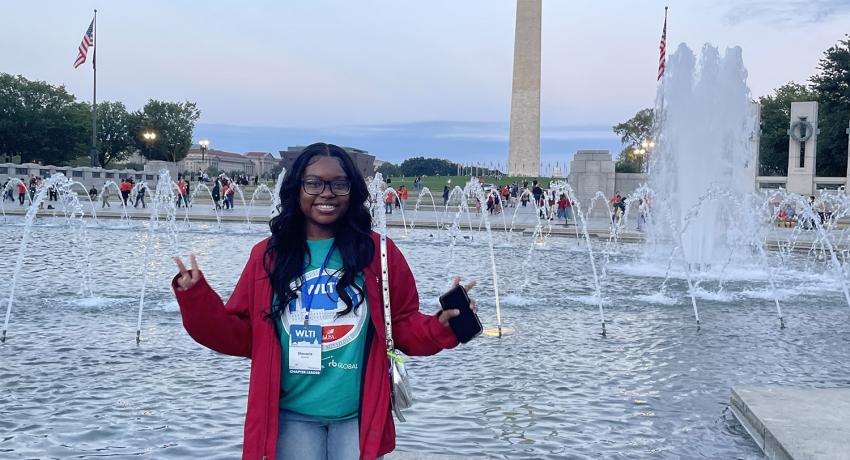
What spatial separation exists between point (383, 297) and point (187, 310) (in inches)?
23.1

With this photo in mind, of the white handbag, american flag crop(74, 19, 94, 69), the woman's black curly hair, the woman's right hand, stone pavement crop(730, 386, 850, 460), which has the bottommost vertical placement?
stone pavement crop(730, 386, 850, 460)

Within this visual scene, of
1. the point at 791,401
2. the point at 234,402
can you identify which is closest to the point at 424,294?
the point at 234,402

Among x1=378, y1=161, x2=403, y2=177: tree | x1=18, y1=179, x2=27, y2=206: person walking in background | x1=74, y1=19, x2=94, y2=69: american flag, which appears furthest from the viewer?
x1=378, y1=161, x2=403, y2=177: tree

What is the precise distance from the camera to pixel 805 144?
41375mm

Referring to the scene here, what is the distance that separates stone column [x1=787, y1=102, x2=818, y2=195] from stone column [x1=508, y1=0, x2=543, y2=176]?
52.3ft

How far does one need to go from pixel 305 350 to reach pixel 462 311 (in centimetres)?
49

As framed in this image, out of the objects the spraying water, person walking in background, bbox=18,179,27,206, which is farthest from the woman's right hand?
person walking in background, bbox=18,179,27,206

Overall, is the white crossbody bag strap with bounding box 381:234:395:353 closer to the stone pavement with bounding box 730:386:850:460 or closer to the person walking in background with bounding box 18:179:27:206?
the stone pavement with bounding box 730:386:850:460

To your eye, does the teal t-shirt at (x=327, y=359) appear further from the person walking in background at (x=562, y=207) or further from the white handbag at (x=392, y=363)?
the person walking in background at (x=562, y=207)

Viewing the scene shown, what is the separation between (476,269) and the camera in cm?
1442

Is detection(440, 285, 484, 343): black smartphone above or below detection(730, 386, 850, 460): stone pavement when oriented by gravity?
above

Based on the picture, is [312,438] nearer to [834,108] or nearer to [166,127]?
[834,108]

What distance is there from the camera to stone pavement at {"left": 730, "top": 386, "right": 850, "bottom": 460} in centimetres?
429

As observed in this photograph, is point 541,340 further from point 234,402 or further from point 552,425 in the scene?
point 234,402
